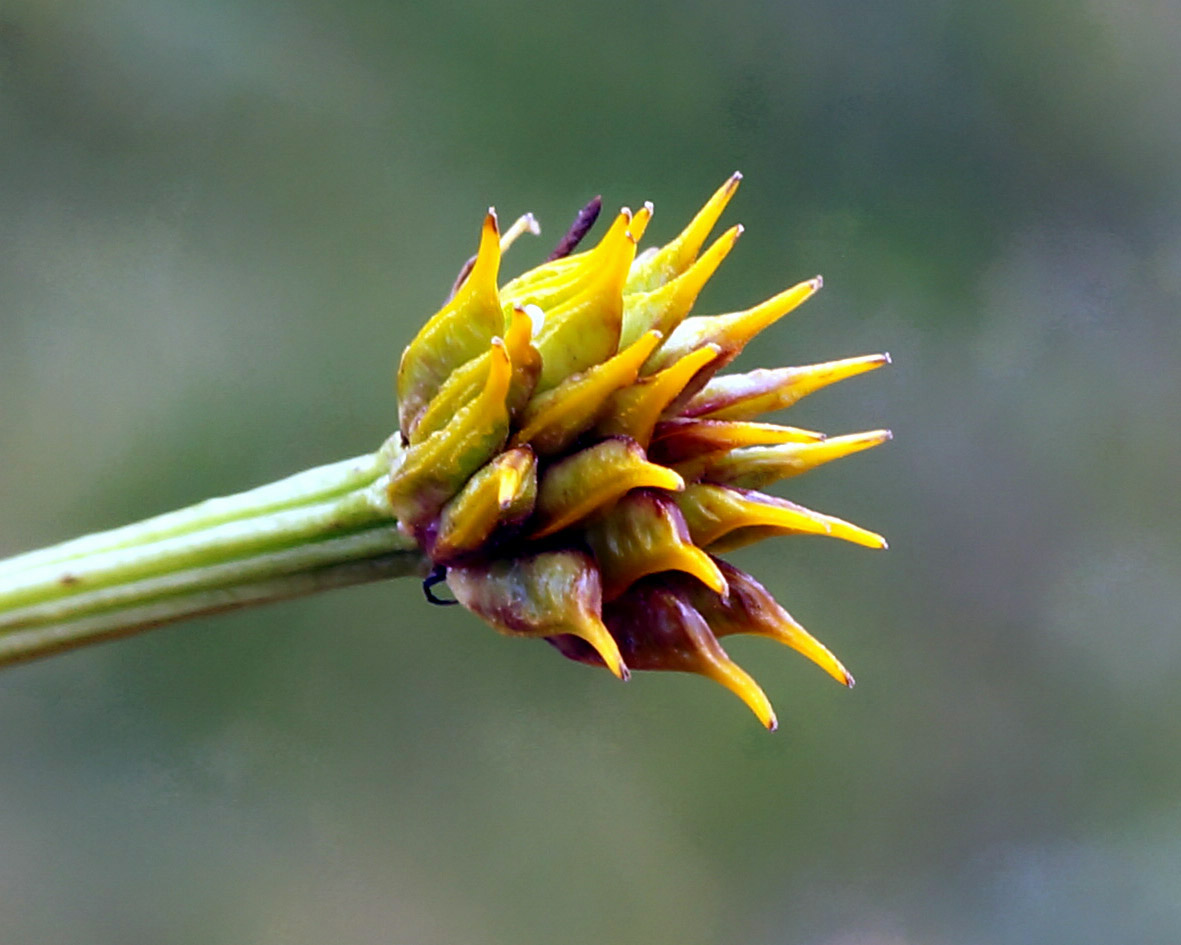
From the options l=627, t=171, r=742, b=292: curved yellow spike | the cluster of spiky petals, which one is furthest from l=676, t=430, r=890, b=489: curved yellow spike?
l=627, t=171, r=742, b=292: curved yellow spike

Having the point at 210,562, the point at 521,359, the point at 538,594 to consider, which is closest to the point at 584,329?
the point at 521,359

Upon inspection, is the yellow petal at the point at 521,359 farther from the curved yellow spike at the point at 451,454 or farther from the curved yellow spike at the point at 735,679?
the curved yellow spike at the point at 735,679

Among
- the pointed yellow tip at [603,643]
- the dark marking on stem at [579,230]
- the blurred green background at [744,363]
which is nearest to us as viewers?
the pointed yellow tip at [603,643]

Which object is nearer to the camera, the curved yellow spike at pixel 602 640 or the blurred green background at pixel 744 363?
the curved yellow spike at pixel 602 640

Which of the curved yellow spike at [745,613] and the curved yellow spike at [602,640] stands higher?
the curved yellow spike at [745,613]

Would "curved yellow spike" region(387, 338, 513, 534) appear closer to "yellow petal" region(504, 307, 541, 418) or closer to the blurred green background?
"yellow petal" region(504, 307, 541, 418)

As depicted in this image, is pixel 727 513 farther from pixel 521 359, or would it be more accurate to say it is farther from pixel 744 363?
pixel 744 363

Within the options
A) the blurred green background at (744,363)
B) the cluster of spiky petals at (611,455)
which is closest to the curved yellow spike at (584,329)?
the cluster of spiky petals at (611,455)
